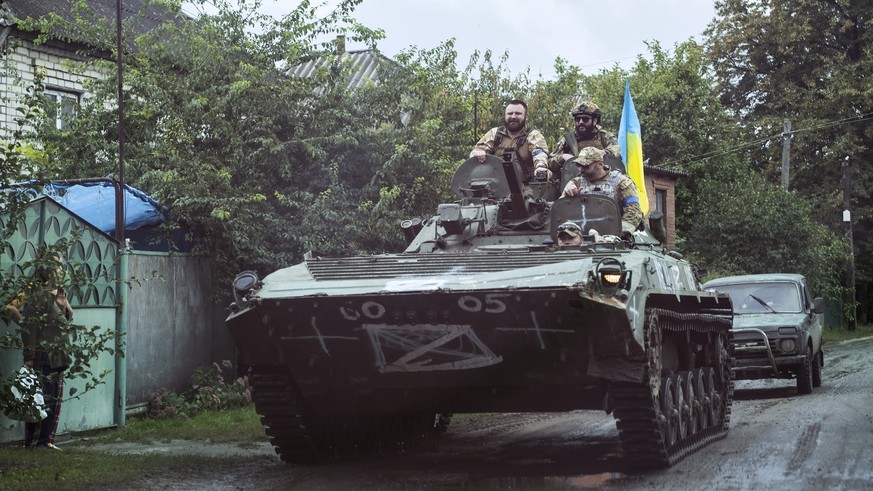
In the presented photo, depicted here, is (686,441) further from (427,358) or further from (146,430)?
(146,430)

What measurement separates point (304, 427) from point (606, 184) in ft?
11.1

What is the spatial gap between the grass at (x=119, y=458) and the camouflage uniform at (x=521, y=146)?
3.42m

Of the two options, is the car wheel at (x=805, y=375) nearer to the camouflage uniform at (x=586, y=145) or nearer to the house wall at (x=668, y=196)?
the camouflage uniform at (x=586, y=145)

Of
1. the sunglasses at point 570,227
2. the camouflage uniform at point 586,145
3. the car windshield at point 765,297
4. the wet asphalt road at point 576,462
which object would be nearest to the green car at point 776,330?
the car windshield at point 765,297

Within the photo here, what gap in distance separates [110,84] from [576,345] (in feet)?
28.6

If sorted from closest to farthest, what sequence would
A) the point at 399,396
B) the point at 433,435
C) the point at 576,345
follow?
1. the point at 576,345
2. the point at 399,396
3. the point at 433,435

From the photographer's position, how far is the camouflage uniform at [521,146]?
11555mm

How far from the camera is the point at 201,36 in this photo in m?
15.4

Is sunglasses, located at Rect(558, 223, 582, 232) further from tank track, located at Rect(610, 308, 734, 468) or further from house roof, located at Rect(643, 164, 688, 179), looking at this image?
house roof, located at Rect(643, 164, 688, 179)

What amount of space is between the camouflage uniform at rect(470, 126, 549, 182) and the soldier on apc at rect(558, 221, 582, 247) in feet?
6.93

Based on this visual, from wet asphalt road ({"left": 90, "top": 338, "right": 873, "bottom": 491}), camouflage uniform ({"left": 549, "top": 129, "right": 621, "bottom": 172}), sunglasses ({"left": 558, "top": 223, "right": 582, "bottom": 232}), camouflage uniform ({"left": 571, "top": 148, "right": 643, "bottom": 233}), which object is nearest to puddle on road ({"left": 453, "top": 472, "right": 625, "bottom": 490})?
wet asphalt road ({"left": 90, "top": 338, "right": 873, "bottom": 491})

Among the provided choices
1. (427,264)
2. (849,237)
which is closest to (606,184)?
(427,264)

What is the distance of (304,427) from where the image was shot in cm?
909

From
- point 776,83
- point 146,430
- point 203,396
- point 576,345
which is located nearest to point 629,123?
point 203,396
